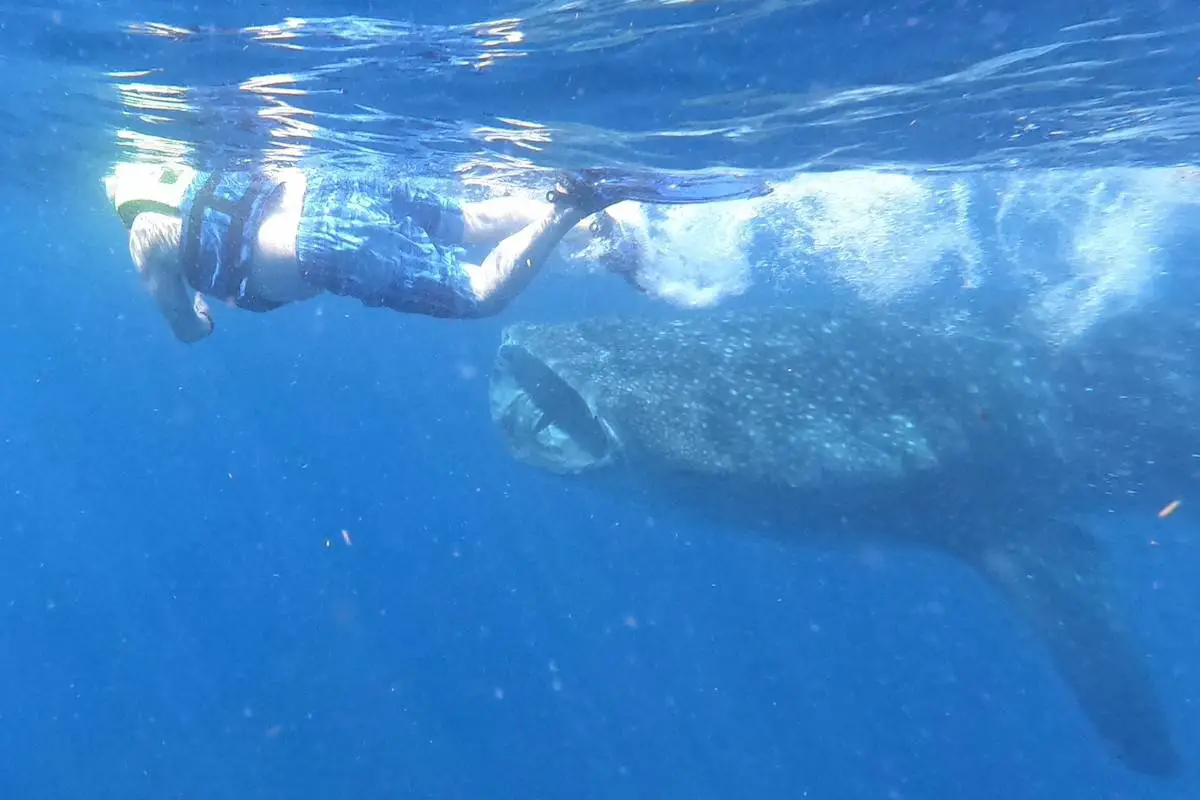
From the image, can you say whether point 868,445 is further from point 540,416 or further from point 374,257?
point 374,257

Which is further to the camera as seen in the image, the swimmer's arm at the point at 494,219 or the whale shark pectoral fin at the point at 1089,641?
the swimmer's arm at the point at 494,219

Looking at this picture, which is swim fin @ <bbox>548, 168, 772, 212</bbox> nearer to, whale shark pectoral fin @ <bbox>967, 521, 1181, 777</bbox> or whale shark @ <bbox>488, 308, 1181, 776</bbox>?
whale shark @ <bbox>488, 308, 1181, 776</bbox>

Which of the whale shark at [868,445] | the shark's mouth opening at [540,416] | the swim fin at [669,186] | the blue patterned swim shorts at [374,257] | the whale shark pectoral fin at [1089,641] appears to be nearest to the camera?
the blue patterned swim shorts at [374,257]

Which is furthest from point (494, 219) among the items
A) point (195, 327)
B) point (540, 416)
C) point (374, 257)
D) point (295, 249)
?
point (195, 327)

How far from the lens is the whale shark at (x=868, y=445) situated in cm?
826

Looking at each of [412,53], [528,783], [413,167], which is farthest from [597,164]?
[528,783]

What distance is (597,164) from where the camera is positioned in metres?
12.3

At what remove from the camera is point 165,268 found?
6879 millimetres

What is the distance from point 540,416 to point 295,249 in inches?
147

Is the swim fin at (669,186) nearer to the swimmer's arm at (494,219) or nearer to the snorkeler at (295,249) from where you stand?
the swimmer's arm at (494,219)

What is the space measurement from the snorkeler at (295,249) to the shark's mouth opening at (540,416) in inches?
70.5

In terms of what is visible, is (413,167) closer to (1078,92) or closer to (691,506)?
(691,506)

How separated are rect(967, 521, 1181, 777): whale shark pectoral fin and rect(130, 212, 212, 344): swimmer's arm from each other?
8.34m

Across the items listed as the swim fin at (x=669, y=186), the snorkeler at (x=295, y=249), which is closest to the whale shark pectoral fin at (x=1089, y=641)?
the swim fin at (x=669, y=186)
